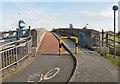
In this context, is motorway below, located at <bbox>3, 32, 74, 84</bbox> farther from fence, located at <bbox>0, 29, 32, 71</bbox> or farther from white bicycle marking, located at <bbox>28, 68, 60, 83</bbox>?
fence, located at <bbox>0, 29, 32, 71</bbox>

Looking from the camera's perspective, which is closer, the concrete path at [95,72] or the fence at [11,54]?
the concrete path at [95,72]

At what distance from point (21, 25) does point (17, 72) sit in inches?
403

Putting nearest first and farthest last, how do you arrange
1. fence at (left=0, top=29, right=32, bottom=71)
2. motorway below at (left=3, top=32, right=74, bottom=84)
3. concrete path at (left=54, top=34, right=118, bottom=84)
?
concrete path at (left=54, top=34, right=118, bottom=84), motorway below at (left=3, top=32, right=74, bottom=84), fence at (left=0, top=29, right=32, bottom=71)

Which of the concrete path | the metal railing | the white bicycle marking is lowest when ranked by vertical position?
the white bicycle marking

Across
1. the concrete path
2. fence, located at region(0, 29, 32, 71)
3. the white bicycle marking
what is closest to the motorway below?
the white bicycle marking

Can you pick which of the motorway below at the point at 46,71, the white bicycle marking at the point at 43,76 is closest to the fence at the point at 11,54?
the motorway below at the point at 46,71

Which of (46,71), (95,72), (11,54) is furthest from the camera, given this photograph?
(11,54)

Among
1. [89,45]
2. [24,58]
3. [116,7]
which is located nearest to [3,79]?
[24,58]

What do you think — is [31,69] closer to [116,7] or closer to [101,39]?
[116,7]

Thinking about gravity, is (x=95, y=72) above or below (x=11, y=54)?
below

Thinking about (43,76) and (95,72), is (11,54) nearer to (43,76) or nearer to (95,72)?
(43,76)

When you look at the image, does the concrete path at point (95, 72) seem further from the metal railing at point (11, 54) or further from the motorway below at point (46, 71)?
the metal railing at point (11, 54)

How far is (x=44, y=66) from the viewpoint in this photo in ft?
40.9

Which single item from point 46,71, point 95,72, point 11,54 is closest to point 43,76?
point 46,71
